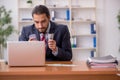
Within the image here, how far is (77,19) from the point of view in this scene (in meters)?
5.90

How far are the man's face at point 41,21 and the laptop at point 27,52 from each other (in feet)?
2.08

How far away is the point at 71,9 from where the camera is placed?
591cm

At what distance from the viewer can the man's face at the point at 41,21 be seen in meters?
2.63

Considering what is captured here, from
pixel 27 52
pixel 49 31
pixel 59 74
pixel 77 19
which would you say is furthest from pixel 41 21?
pixel 77 19

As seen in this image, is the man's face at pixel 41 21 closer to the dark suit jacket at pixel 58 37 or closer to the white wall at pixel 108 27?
the dark suit jacket at pixel 58 37

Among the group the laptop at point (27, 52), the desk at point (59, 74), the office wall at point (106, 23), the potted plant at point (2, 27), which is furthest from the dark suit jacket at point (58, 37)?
the office wall at point (106, 23)

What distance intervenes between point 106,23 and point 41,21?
363 centimetres

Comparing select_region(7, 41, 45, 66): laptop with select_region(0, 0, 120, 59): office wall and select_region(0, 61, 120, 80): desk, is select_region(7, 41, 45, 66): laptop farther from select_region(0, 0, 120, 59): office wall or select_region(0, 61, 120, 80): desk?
select_region(0, 0, 120, 59): office wall

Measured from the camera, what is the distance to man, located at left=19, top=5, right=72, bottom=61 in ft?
8.58

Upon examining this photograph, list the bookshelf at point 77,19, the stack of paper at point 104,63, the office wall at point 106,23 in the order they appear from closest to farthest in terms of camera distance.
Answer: the stack of paper at point 104,63, the bookshelf at point 77,19, the office wall at point 106,23

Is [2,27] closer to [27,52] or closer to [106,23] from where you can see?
[106,23]

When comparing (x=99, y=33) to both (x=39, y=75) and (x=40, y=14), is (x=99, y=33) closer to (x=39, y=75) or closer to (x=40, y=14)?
(x=40, y=14)

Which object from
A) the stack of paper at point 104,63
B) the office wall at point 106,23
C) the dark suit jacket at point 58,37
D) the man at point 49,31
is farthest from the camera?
the office wall at point 106,23

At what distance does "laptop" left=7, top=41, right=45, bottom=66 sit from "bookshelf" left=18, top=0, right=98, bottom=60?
381 cm
